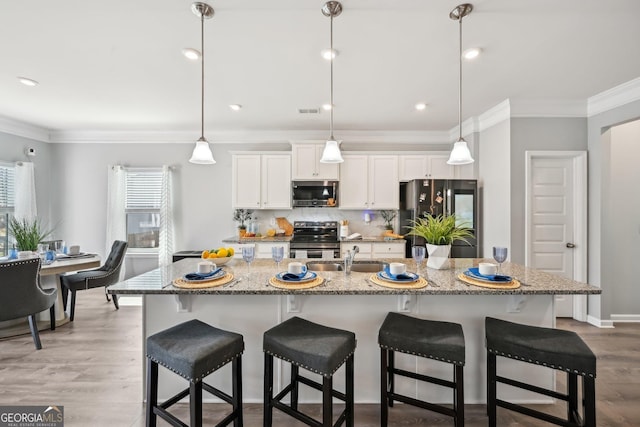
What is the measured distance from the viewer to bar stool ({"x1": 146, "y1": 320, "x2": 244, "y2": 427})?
1.32 meters

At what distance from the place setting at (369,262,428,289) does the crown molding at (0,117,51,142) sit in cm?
571

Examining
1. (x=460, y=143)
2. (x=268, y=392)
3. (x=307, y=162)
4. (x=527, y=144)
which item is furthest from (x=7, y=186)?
(x=527, y=144)

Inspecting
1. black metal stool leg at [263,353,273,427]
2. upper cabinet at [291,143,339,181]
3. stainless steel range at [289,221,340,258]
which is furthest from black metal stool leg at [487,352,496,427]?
upper cabinet at [291,143,339,181]

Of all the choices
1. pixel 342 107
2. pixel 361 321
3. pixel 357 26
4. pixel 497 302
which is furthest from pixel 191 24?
pixel 497 302

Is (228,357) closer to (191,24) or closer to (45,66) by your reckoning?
(191,24)

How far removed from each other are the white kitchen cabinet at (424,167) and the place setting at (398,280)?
2.86 m

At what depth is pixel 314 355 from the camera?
134 cm

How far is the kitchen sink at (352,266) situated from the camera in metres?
2.42

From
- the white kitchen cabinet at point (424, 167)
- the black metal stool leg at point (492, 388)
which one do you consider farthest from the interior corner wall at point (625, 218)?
the black metal stool leg at point (492, 388)

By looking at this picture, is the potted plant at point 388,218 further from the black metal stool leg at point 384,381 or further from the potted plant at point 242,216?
the black metal stool leg at point 384,381

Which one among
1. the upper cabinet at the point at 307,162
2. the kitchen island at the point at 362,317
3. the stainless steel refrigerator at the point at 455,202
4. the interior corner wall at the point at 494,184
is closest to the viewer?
the kitchen island at the point at 362,317

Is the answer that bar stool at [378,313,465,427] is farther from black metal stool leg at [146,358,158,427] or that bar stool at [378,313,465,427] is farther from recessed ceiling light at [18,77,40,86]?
recessed ceiling light at [18,77,40,86]

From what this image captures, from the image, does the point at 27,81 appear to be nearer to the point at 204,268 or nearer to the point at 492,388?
the point at 204,268

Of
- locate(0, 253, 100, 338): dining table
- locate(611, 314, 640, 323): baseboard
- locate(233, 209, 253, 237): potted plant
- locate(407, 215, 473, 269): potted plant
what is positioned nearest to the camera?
locate(407, 215, 473, 269): potted plant
